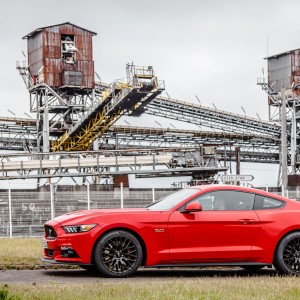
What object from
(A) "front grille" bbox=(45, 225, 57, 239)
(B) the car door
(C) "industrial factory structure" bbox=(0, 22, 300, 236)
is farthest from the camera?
(C) "industrial factory structure" bbox=(0, 22, 300, 236)

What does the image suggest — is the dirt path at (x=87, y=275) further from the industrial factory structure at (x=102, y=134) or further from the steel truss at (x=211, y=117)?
the steel truss at (x=211, y=117)

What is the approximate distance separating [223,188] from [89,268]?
240 cm

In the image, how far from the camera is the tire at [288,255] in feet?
40.6

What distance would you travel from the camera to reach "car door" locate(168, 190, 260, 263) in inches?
481

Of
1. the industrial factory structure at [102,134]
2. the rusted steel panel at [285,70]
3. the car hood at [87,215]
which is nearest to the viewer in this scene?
the car hood at [87,215]

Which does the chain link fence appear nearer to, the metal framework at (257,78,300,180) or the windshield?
the windshield


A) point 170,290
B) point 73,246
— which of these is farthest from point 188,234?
point 170,290

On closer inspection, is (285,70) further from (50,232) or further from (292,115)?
(50,232)

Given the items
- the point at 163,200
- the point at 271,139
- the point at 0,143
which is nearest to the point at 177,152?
the point at 0,143

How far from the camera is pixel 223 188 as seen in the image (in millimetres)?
12734

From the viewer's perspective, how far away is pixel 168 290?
371 inches

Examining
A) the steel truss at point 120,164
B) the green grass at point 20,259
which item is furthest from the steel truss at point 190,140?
the green grass at point 20,259

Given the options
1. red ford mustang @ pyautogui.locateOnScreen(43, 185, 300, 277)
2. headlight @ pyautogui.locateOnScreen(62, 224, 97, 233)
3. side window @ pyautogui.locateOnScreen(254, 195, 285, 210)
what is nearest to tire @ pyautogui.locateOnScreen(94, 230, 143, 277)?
red ford mustang @ pyautogui.locateOnScreen(43, 185, 300, 277)

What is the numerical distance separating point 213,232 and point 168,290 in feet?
9.86
